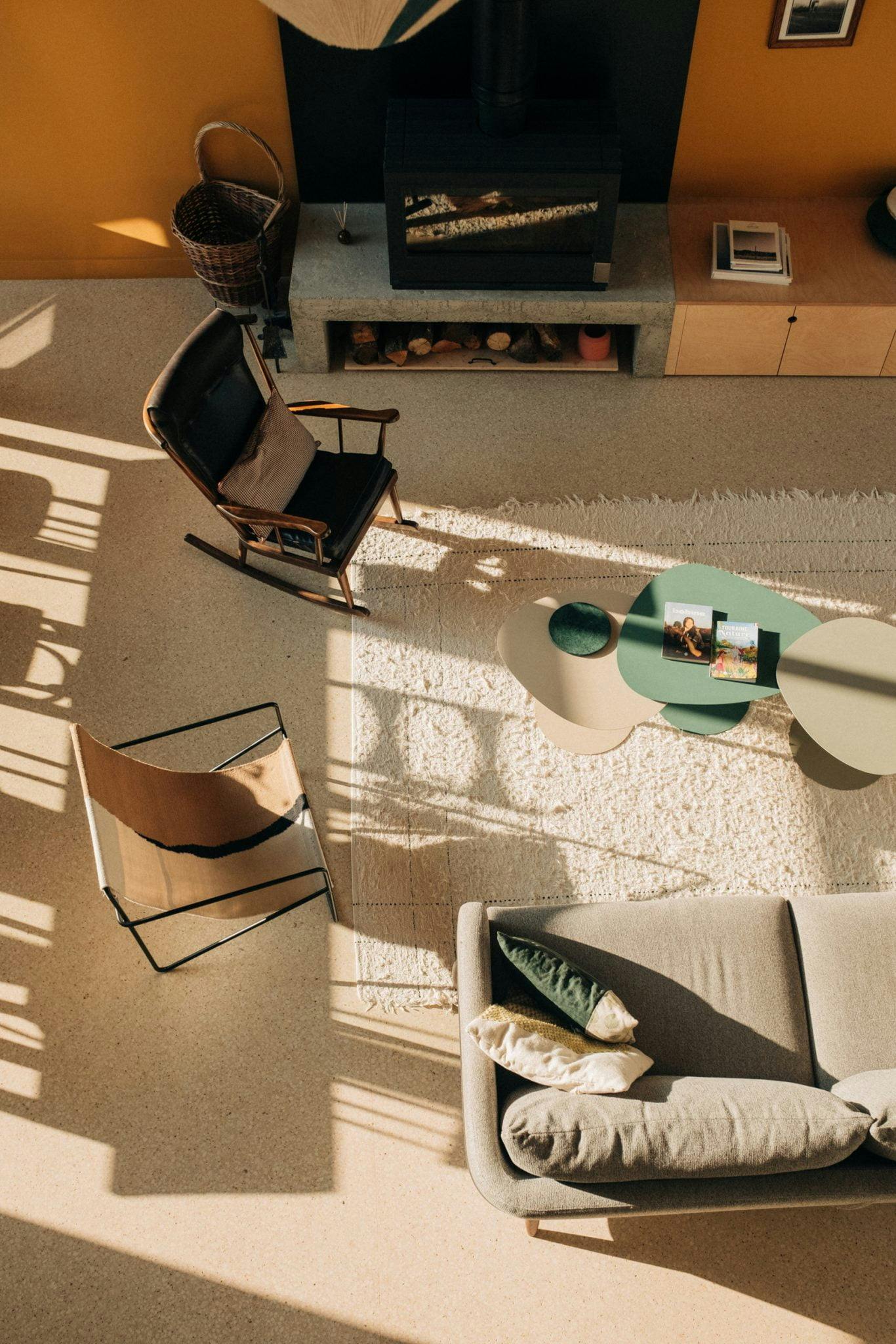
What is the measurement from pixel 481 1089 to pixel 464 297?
3.19m

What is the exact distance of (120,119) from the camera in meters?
4.28

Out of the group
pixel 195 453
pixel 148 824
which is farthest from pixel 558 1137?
pixel 195 453

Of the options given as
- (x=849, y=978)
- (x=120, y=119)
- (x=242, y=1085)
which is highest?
(x=120, y=119)

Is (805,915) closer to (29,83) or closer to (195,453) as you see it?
(195,453)

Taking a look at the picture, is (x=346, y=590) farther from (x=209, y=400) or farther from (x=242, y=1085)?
(x=242, y=1085)

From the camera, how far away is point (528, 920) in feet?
9.06

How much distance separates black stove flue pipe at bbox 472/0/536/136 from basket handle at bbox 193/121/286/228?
919 millimetres

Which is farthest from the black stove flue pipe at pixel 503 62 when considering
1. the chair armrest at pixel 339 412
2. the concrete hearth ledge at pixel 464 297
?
the chair armrest at pixel 339 412

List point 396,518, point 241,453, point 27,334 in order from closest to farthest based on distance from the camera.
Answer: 1. point 241,453
2. point 396,518
3. point 27,334

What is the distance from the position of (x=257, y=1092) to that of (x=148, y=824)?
0.86 meters

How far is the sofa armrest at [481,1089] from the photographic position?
226 cm

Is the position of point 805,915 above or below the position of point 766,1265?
above

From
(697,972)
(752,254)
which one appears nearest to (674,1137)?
(697,972)

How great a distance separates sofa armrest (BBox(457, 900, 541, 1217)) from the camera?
2258 millimetres
